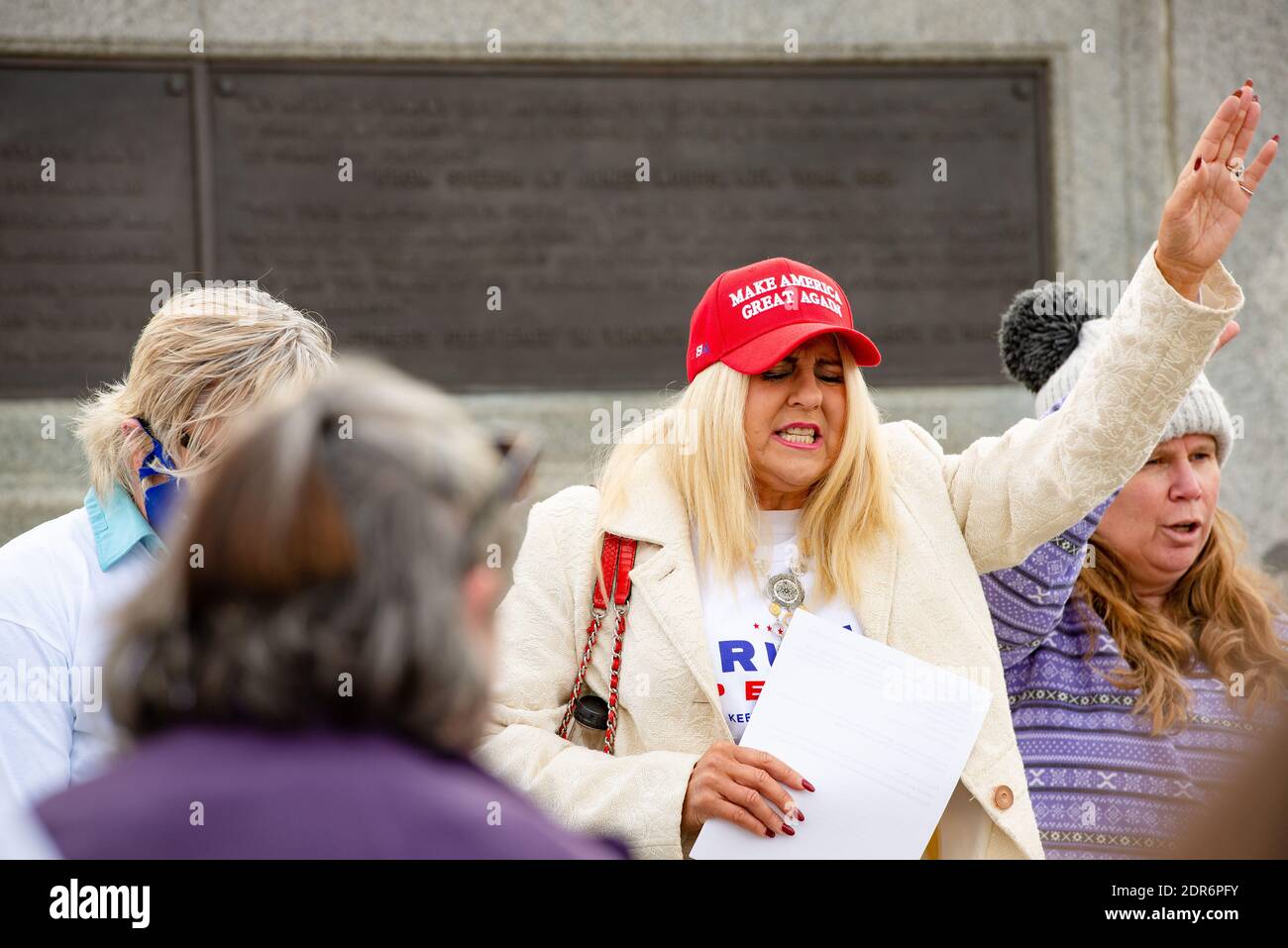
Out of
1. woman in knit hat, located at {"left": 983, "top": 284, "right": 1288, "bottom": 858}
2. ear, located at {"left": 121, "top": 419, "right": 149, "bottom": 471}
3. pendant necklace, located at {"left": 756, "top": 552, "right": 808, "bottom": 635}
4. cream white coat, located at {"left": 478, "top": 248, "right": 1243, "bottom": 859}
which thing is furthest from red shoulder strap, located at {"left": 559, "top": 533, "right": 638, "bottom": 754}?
ear, located at {"left": 121, "top": 419, "right": 149, "bottom": 471}

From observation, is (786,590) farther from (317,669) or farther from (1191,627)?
(317,669)

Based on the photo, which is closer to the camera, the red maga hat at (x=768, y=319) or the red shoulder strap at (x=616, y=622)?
the red shoulder strap at (x=616, y=622)

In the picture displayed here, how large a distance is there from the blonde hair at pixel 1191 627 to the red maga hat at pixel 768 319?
2.76 ft

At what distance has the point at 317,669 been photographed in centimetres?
124

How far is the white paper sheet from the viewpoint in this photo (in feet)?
8.33

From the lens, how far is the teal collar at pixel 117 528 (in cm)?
264

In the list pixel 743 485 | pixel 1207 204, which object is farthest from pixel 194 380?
pixel 1207 204

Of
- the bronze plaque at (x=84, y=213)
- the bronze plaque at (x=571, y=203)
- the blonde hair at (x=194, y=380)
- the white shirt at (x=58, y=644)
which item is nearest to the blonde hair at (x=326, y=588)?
the white shirt at (x=58, y=644)

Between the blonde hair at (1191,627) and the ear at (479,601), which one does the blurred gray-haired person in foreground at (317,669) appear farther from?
the blonde hair at (1191,627)

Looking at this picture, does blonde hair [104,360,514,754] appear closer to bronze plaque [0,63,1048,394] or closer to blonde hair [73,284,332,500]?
blonde hair [73,284,332,500]

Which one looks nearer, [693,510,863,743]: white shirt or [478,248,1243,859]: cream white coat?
[478,248,1243,859]: cream white coat

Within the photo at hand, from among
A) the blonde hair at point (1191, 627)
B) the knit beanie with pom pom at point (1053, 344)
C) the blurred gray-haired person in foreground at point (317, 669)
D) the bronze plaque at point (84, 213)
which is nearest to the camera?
the blurred gray-haired person in foreground at point (317, 669)

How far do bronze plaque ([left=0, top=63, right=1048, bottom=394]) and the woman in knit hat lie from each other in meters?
2.22

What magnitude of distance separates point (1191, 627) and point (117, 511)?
7.82 ft
